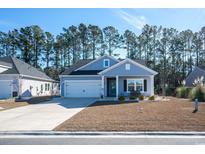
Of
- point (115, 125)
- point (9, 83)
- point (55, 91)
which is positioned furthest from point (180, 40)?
point (115, 125)

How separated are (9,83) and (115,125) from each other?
2111cm

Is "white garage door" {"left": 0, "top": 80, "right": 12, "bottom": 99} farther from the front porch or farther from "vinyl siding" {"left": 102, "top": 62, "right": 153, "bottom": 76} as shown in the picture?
"vinyl siding" {"left": 102, "top": 62, "right": 153, "bottom": 76}

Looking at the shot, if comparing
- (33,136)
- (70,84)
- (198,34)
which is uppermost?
(198,34)

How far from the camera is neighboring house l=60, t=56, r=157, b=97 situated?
84.8ft

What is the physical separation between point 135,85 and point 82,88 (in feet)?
19.7

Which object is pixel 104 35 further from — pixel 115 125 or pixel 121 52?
pixel 115 125

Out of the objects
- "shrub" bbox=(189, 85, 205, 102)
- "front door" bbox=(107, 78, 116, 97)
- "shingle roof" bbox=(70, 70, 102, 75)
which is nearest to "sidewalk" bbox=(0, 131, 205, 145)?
"shrub" bbox=(189, 85, 205, 102)

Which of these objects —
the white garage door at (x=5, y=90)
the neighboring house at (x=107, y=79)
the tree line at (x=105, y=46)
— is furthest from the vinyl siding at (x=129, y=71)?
the tree line at (x=105, y=46)

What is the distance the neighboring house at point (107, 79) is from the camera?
25.8 meters

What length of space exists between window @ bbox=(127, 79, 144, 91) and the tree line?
23.6 metres

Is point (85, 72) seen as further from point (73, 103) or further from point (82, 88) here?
point (73, 103)

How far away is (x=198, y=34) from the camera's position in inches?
2029

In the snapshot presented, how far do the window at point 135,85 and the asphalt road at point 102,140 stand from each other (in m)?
18.5

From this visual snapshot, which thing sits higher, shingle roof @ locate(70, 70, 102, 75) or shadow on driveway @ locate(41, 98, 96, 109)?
shingle roof @ locate(70, 70, 102, 75)
